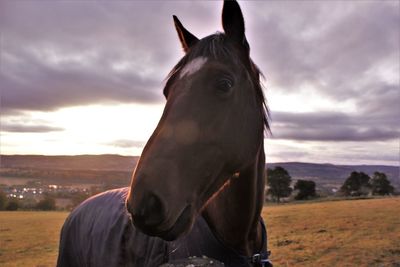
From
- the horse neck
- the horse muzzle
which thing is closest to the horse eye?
the horse neck

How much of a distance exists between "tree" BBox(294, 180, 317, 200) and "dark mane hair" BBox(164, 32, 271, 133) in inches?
3138

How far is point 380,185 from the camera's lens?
270 ft

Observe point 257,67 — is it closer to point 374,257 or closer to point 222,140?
point 222,140

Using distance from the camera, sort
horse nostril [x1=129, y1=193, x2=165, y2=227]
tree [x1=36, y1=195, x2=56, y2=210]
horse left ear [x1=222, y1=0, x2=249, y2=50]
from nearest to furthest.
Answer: horse nostril [x1=129, y1=193, x2=165, y2=227] → horse left ear [x1=222, y1=0, x2=249, y2=50] → tree [x1=36, y1=195, x2=56, y2=210]

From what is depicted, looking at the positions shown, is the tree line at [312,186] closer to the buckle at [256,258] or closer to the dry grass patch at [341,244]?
the dry grass patch at [341,244]

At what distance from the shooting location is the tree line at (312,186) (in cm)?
7894

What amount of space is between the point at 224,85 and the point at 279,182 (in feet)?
258

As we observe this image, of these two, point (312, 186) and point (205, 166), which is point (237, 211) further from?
point (312, 186)

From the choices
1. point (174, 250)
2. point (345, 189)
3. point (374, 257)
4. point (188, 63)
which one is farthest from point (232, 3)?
point (345, 189)

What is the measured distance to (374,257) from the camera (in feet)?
52.2

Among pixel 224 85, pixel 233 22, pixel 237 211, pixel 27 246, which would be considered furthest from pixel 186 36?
pixel 27 246

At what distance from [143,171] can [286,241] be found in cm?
2175

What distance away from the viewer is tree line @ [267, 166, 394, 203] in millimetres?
78938

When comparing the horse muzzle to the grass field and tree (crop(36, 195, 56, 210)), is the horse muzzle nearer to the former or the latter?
the grass field
